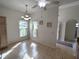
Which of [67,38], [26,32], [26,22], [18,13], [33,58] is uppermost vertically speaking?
[18,13]

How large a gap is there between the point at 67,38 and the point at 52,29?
2.01 metres

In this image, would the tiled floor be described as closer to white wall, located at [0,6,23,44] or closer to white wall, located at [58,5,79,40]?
white wall, located at [0,6,23,44]

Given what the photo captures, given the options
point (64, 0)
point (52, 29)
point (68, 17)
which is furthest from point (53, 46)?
point (64, 0)

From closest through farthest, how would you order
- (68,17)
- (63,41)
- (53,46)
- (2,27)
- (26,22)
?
(2,27) → (53,46) → (68,17) → (63,41) → (26,22)

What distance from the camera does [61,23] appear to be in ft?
20.0

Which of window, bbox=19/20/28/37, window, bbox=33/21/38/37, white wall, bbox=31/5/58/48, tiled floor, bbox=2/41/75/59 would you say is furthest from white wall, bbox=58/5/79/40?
window, bbox=19/20/28/37

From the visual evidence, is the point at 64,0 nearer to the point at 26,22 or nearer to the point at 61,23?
the point at 61,23

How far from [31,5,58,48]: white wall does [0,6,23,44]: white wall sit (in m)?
1.87

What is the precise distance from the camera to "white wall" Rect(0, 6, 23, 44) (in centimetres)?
582

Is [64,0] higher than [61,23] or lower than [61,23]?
higher

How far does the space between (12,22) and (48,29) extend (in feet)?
9.92

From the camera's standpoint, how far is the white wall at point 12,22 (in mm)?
5824

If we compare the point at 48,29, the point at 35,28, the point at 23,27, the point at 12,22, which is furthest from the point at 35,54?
the point at 23,27

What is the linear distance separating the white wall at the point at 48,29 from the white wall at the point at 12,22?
187 centimetres
